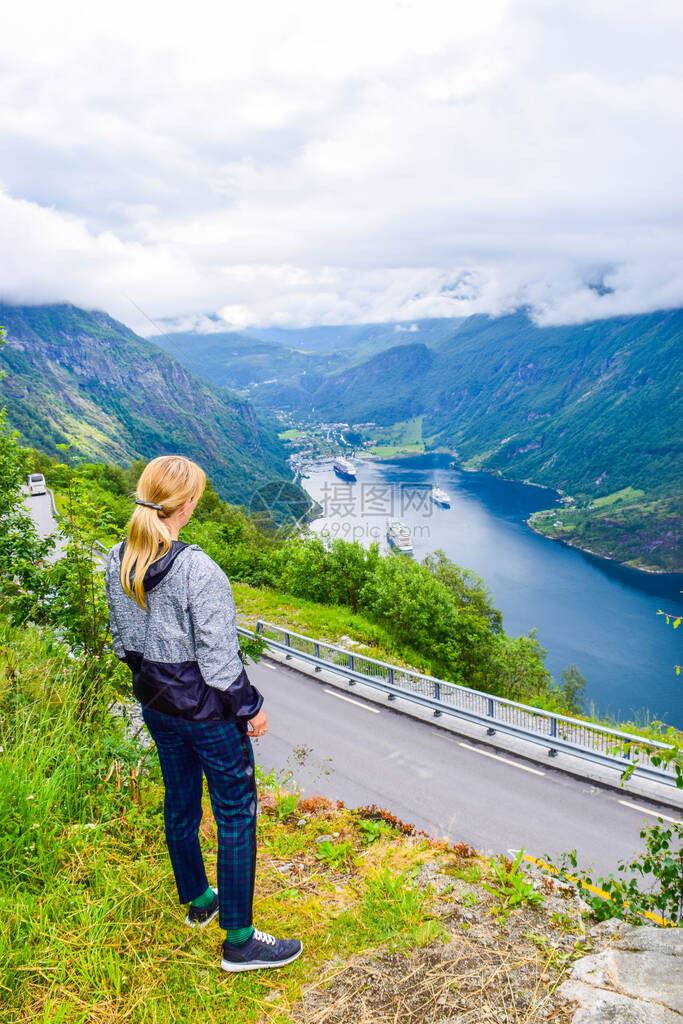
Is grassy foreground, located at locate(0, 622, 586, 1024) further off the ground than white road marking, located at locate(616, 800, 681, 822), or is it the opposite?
grassy foreground, located at locate(0, 622, 586, 1024)

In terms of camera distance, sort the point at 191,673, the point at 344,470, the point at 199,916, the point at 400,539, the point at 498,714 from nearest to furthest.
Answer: the point at 191,673 → the point at 199,916 → the point at 498,714 → the point at 400,539 → the point at 344,470

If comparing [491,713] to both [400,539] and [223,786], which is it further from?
[400,539]

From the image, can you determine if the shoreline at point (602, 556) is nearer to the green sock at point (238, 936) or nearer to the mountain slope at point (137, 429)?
the mountain slope at point (137, 429)

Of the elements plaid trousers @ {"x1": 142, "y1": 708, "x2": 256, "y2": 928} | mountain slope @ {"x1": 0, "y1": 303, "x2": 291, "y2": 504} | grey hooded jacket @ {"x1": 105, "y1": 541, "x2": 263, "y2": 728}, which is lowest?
plaid trousers @ {"x1": 142, "y1": 708, "x2": 256, "y2": 928}

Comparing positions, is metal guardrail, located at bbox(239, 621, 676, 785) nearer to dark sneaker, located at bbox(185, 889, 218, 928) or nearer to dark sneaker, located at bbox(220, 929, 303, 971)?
dark sneaker, located at bbox(185, 889, 218, 928)

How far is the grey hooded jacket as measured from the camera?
194 cm

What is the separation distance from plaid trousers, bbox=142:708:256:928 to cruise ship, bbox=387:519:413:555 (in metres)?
71.1

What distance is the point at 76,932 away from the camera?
212cm

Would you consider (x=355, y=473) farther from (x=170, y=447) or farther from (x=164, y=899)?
(x=164, y=899)

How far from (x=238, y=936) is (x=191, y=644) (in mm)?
1176

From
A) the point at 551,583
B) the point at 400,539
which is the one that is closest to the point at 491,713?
the point at 400,539

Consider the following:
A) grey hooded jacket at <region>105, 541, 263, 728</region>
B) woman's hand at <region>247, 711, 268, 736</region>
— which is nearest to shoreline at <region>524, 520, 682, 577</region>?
woman's hand at <region>247, 711, 268, 736</region>

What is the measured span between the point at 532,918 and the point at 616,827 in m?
4.85

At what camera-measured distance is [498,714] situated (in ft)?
30.9
